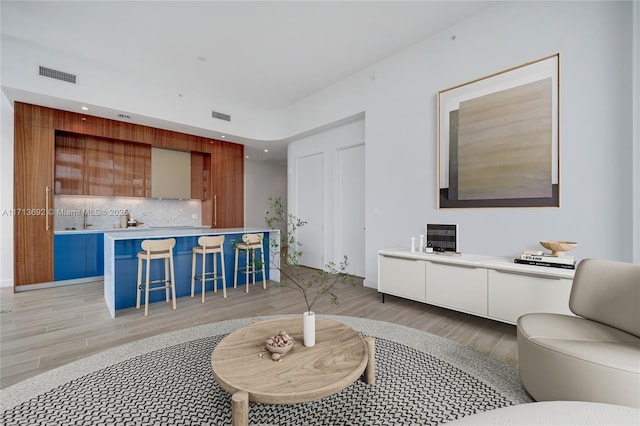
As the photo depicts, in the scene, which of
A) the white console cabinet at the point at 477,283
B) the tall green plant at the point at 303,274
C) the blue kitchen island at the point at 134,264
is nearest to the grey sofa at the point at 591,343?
the white console cabinet at the point at 477,283

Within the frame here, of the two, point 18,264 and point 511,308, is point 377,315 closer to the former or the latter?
point 511,308

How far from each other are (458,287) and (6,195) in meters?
7.06

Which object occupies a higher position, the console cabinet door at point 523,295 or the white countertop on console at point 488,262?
the white countertop on console at point 488,262

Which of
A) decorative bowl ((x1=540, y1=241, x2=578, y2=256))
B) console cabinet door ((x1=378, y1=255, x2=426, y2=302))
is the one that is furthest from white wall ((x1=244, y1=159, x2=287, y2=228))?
decorative bowl ((x1=540, y1=241, x2=578, y2=256))

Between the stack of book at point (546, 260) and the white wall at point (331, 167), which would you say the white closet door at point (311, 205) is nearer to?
the white wall at point (331, 167)

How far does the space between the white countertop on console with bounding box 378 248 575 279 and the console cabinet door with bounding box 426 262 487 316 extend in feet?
0.21

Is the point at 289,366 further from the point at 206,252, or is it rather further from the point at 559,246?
→ the point at 206,252

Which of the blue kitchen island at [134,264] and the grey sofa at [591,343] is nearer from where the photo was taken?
the grey sofa at [591,343]

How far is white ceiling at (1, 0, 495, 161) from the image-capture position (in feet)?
10.8

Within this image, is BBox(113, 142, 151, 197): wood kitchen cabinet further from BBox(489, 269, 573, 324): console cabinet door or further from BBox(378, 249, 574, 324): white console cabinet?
BBox(489, 269, 573, 324): console cabinet door

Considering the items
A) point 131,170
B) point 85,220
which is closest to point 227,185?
point 131,170

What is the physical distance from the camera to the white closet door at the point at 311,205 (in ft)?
19.7

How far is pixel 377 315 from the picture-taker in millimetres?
3369

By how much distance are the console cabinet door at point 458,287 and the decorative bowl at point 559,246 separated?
2.01 feet
